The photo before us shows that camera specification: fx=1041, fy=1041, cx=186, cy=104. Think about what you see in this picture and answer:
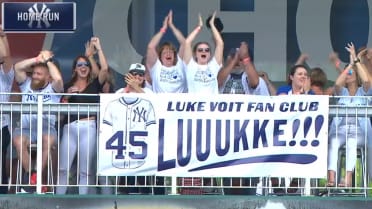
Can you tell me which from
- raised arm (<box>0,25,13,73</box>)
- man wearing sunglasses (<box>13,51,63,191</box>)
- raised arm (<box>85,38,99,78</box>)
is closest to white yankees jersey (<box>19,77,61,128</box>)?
man wearing sunglasses (<box>13,51,63,191</box>)

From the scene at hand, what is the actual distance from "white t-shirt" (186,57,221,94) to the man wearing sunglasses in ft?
5.38

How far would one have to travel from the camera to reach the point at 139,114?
1248cm

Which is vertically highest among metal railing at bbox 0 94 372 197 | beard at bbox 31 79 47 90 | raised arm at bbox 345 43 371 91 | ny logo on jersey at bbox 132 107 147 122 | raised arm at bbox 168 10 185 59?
raised arm at bbox 168 10 185 59

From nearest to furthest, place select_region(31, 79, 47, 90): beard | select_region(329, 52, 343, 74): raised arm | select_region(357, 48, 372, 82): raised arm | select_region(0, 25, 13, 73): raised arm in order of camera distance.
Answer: select_region(31, 79, 47, 90): beard, select_region(0, 25, 13, 73): raised arm, select_region(357, 48, 372, 82): raised arm, select_region(329, 52, 343, 74): raised arm

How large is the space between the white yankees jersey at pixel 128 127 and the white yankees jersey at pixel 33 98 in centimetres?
73

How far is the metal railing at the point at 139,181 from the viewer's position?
41.2 ft

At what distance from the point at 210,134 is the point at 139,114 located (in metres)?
0.89

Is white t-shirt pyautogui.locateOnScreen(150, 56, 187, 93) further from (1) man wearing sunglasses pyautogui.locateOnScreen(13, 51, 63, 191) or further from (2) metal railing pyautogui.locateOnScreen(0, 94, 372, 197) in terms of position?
(1) man wearing sunglasses pyautogui.locateOnScreen(13, 51, 63, 191)

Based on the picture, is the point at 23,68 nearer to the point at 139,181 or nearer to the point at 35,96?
the point at 35,96

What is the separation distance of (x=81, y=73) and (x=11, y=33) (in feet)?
9.21

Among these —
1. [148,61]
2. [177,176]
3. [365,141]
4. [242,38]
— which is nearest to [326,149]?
[365,141]

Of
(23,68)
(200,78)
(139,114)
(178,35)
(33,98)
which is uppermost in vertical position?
(178,35)

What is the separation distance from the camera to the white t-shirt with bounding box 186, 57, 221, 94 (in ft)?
43.5

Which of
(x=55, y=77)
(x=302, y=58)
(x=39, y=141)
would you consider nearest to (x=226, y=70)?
(x=302, y=58)
